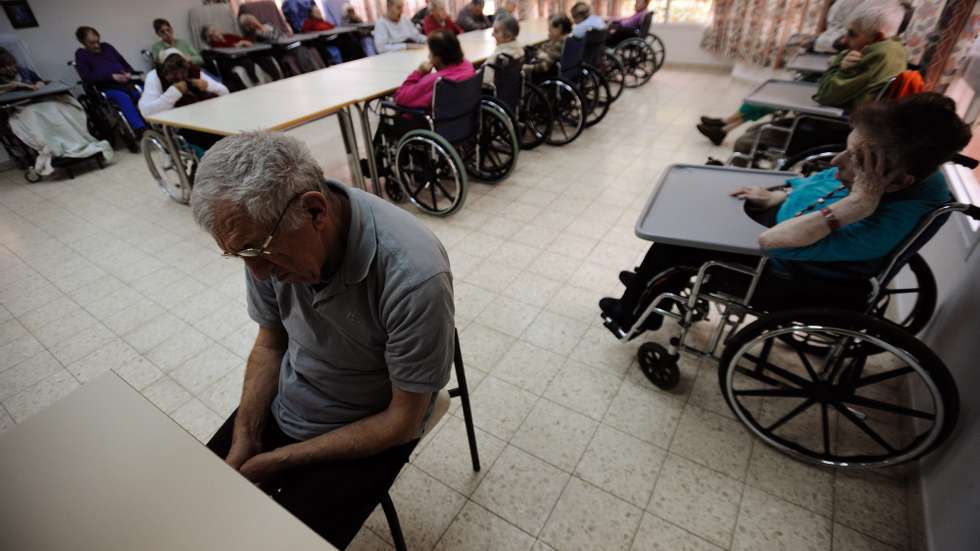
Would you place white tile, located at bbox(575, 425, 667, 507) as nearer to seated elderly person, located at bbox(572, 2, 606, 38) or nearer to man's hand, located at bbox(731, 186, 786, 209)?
man's hand, located at bbox(731, 186, 786, 209)

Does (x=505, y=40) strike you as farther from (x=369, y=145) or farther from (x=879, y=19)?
(x=879, y=19)

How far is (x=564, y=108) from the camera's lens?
391 cm

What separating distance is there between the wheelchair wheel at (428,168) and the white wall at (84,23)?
4284 mm

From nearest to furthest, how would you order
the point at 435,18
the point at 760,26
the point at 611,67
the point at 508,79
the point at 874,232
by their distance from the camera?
1. the point at 874,232
2. the point at 508,79
3. the point at 435,18
4. the point at 611,67
5. the point at 760,26

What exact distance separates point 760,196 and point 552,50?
293cm

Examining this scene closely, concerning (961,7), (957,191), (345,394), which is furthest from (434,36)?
(961,7)

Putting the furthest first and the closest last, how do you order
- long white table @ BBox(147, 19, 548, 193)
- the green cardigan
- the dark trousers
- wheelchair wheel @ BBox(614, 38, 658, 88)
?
wheelchair wheel @ BBox(614, 38, 658, 88)
long white table @ BBox(147, 19, 548, 193)
the green cardigan
the dark trousers

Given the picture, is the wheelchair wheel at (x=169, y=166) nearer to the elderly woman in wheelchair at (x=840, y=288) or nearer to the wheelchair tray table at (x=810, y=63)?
the elderly woman in wheelchair at (x=840, y=288)

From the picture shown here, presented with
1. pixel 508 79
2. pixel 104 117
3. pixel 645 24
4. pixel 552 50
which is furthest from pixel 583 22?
pixel 104 117

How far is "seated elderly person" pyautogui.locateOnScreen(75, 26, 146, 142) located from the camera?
13.6ft

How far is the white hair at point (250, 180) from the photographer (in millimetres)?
718

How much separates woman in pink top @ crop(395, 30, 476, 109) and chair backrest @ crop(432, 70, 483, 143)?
6 centimetres

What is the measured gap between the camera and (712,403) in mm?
1663

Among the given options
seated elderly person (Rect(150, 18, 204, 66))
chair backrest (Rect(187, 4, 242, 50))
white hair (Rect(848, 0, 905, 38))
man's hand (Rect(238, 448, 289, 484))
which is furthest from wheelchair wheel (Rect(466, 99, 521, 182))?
chair backrest (Rect(187, 4, 242, 50))
